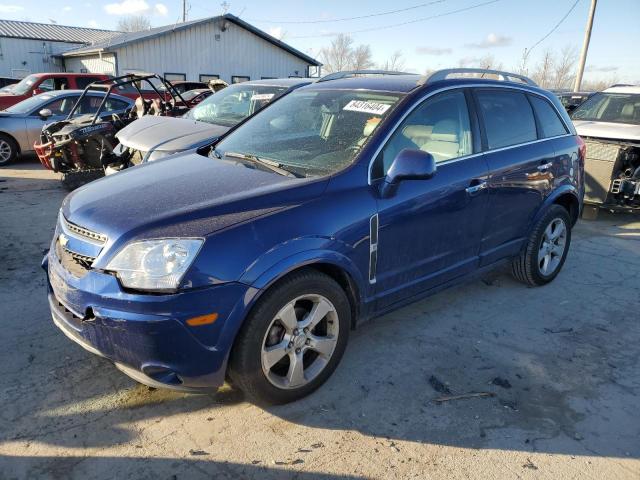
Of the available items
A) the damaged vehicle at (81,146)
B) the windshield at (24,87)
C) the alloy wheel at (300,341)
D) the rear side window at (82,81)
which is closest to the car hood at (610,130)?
the alloy wheel at (300,341)

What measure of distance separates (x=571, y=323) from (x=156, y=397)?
3283mm

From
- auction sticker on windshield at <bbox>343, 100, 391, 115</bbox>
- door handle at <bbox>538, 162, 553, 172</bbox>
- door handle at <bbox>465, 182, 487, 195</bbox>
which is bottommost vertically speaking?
door handle at <bbox>465, 182, 487, 195</bbox>

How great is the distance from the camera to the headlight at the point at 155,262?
234 cm

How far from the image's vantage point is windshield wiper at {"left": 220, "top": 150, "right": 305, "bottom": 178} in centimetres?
307

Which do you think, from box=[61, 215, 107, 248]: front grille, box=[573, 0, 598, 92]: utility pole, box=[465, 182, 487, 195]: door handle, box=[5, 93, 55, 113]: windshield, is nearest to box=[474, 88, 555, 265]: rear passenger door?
box=[465, 182, 487, 195]: door handle

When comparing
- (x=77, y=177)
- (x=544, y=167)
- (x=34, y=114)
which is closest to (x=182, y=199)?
(x=544, y=167)

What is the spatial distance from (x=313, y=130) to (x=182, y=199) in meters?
1.24

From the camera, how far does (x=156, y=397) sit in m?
2.95

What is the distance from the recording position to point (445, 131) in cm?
361

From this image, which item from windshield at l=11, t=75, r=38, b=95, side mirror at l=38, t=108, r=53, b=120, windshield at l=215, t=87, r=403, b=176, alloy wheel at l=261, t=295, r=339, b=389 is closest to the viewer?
alloy wheel at l=261, t=295, r=339, b=389

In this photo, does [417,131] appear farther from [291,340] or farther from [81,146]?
[81,146]

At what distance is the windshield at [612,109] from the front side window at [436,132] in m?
6.17

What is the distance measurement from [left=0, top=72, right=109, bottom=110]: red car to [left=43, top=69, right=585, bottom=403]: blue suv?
11170 mm

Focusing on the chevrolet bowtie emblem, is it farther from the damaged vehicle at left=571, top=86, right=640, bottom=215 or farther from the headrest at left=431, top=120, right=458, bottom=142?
the damaged vehicle at left=571, top=86, right=640, bottom=215
